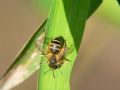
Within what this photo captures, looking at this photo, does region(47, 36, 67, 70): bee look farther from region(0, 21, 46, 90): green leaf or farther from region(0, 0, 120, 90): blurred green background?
region(0, 0, 120, 90): blurred green background

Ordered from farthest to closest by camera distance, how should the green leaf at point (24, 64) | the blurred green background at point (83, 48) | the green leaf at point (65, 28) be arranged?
the blurred green background at point (83, 48) → the green leaf at point (24, 64) → the green leaf at point (65, 28)

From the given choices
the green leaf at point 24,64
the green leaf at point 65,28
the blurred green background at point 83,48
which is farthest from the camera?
the blurred green background at point 83,48

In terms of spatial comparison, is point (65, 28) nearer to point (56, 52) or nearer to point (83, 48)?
point (56, 52)

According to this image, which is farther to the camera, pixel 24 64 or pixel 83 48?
pixel 83 48

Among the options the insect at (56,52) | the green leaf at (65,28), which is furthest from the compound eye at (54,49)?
the green leaf at (65,28)

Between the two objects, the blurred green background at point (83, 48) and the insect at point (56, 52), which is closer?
the insect at point (56, 52)

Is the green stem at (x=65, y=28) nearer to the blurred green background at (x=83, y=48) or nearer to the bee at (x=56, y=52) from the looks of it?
the bee at (x=56, y=52)

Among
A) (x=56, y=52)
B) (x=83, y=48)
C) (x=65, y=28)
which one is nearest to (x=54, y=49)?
(x=56, y=52)
